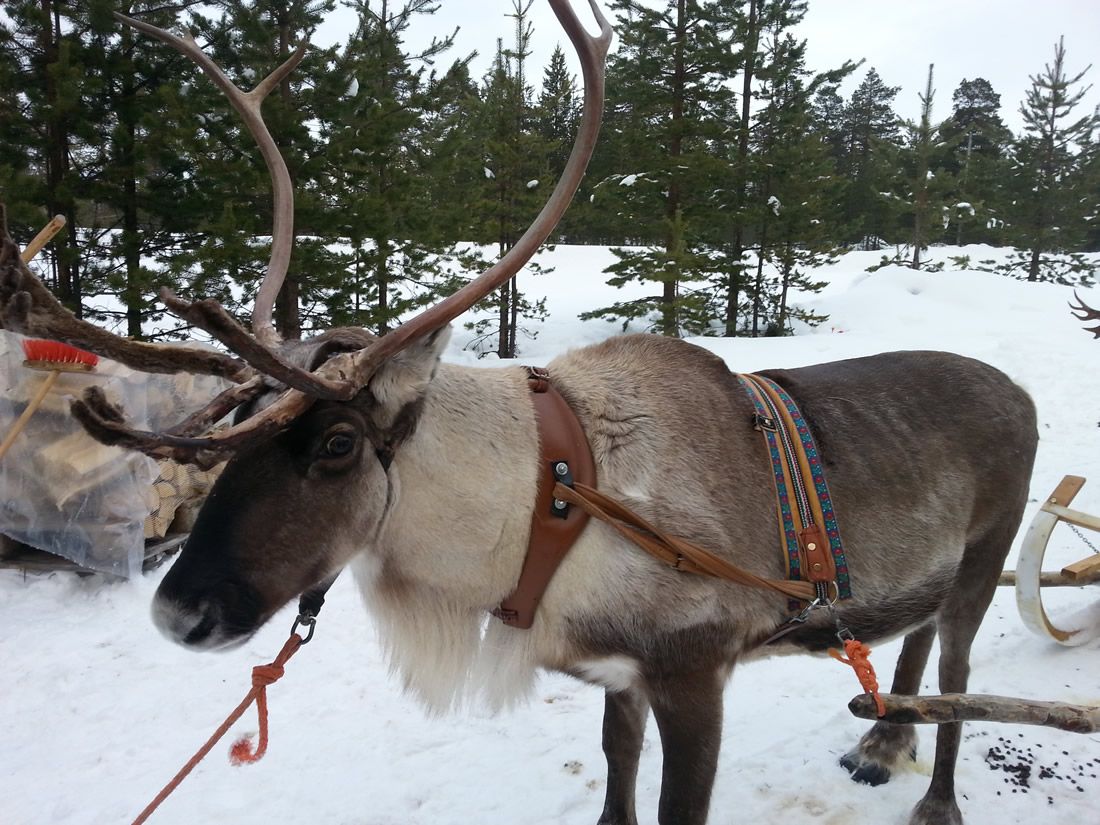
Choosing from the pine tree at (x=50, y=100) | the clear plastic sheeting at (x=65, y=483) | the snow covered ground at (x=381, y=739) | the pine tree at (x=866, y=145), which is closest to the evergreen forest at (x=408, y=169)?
the pine tree at (x=50, y=100)

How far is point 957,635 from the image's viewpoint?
8.90 feet

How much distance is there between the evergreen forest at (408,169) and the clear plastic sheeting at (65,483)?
307 cm

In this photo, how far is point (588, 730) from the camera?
3.47 meters

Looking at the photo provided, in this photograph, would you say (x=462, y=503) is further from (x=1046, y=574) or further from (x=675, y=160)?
(x=675, y=160)

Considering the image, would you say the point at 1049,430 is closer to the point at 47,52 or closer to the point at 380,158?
the point at 380,158

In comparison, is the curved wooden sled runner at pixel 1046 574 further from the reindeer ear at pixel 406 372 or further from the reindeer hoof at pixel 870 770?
the reindeer ear at pixel 406 372

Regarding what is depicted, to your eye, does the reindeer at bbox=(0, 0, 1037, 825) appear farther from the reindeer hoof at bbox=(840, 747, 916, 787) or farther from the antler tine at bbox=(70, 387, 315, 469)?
the reindeer hoof at bbox=(840, 747, 916, 787)

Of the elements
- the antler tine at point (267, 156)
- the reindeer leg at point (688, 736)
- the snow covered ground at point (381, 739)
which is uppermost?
the antler tine at point (267, 156)

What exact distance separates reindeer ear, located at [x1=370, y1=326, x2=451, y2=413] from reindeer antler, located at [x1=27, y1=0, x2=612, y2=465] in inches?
1.5

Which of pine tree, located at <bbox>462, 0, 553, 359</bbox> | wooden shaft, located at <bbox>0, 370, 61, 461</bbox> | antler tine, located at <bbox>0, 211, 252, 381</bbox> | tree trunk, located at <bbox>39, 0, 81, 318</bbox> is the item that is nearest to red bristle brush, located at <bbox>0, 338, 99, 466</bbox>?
wooden shaft, located at <bbox>0, 370, 61, 461</bbox>

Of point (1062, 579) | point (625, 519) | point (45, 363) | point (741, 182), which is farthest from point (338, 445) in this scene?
point (741, 182)

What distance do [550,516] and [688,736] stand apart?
778 millimetres

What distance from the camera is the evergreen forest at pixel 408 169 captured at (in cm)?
766

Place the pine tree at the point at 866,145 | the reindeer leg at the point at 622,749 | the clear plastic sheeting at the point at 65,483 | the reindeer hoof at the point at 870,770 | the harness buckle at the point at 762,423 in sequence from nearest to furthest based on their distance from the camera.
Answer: the harness buckle at the point at 762,423 < the reindeer leg at the point at 622,749 < the reindeer hoof at the point at 870,770 < the clear plastic sheeting at the point at 65,483 < the pine tree at the point at 866,145
